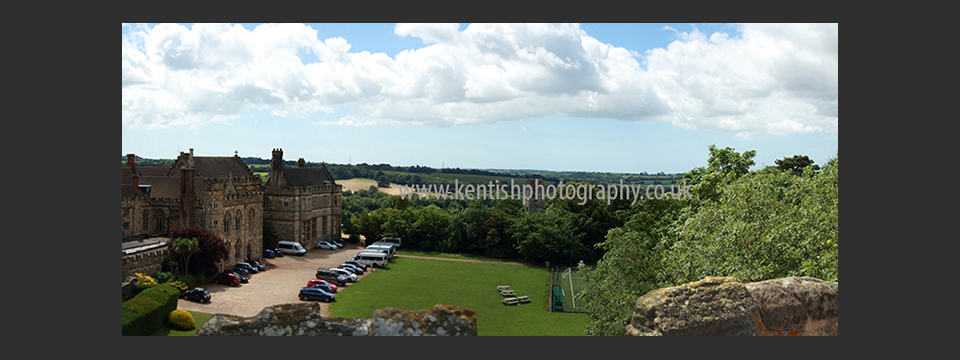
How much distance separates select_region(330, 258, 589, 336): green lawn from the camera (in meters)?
30.2

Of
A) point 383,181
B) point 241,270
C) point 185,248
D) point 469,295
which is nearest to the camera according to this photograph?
point 185,248

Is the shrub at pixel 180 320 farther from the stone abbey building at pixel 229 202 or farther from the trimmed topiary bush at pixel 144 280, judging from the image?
the stone abbey building at pixel 229 202

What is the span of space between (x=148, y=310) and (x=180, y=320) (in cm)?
206

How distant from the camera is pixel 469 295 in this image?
36.8 metres

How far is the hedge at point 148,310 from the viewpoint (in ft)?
72.5

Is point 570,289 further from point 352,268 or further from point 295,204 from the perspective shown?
point 295,204

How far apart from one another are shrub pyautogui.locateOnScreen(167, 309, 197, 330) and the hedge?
35 centimetres

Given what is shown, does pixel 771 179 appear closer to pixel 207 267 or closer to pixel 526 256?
pixel 526 256

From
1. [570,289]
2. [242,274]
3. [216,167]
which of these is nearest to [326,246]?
[216,167]

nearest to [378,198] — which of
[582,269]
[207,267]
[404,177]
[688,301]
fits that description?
[404,177]

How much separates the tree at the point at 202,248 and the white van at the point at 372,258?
12884 millimetres

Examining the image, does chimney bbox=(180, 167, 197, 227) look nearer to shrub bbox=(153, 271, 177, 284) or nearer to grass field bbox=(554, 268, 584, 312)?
shrub bbox=(153, 271, 177, 284)

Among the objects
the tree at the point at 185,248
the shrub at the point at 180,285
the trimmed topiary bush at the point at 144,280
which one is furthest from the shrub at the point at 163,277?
the tree at the point at 185,248

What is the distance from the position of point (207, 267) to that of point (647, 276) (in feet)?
103
